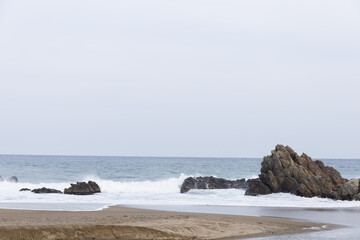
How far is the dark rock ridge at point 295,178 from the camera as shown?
3653cm

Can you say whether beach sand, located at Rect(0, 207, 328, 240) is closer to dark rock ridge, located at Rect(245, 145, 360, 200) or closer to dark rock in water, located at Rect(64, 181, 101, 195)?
dark rock ridge, located at Rect(245, 145, 360, 200)

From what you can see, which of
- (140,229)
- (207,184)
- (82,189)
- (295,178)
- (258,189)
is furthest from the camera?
(207,184)

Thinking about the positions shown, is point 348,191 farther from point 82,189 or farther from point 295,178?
point 82,189

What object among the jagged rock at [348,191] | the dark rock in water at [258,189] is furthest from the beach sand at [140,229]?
the dark rock in water at [258,189]

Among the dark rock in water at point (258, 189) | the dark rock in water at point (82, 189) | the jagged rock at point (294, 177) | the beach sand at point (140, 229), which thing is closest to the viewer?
the beach sand at point (140, 229)

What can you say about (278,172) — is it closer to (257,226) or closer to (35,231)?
(257,226)

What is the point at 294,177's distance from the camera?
128 ft

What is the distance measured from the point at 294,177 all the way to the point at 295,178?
23 cm

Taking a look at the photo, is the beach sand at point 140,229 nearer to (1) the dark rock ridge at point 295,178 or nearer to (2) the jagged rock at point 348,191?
(2) the jagged rock at point 348,191

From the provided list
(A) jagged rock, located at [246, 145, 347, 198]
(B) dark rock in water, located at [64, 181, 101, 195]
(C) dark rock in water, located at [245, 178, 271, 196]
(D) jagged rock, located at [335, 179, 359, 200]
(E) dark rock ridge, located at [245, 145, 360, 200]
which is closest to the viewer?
(D) jagged rock, located at [335, 179, 359, 200]

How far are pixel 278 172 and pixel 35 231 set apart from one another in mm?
27479

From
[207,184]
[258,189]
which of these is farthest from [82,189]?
[258,189]

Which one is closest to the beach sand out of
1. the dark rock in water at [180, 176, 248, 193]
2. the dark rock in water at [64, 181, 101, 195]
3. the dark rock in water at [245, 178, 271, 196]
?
the dark rock in water at [245, 178, 271, 196]

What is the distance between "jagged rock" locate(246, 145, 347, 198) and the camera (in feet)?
121
